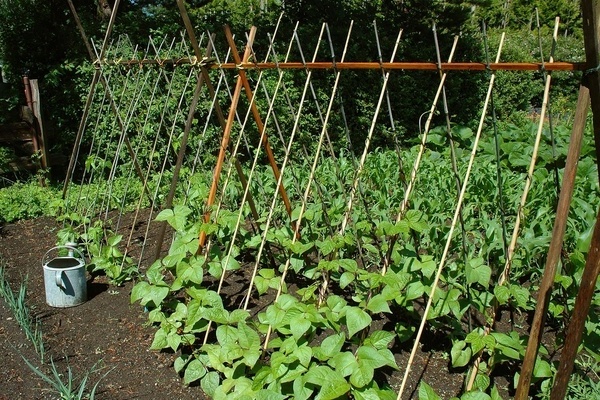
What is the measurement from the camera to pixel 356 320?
237 centimetres

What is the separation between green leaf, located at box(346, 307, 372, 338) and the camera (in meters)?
2.34

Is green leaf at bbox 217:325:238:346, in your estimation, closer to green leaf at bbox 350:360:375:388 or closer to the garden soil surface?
the garden soil surface

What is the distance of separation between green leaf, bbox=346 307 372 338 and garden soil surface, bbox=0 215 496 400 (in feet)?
2.05

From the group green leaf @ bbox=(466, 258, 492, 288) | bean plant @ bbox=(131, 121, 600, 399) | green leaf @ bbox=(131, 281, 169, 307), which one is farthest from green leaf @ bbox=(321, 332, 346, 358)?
green leaf @ bbox=(131, 281, 169, 307)

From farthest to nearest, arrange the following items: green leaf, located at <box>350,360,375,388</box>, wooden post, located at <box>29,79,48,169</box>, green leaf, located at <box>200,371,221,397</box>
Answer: wooden post, located at <box>29,79,48,169</box> → green leaf, located at <box>200,371,221,397</box> → green leaf, located at <box>350,360,375,388</box>

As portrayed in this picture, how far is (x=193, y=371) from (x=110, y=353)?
0.67 m

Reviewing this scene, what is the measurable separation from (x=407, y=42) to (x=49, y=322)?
25.6ft

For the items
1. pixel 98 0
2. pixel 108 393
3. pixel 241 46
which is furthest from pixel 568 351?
pixel 98 0

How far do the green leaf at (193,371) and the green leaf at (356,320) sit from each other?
925 mm

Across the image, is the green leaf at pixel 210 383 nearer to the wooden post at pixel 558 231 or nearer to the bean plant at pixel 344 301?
the bean plant at pixel 344 301

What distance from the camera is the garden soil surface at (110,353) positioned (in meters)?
2.89

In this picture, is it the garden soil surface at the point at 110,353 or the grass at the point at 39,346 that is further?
the garden soil surface at the point at 110,353

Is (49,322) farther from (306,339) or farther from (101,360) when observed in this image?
(306,339)

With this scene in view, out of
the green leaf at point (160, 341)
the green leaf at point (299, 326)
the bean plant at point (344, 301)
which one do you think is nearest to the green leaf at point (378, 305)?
the bean plant at point (344, 301)
